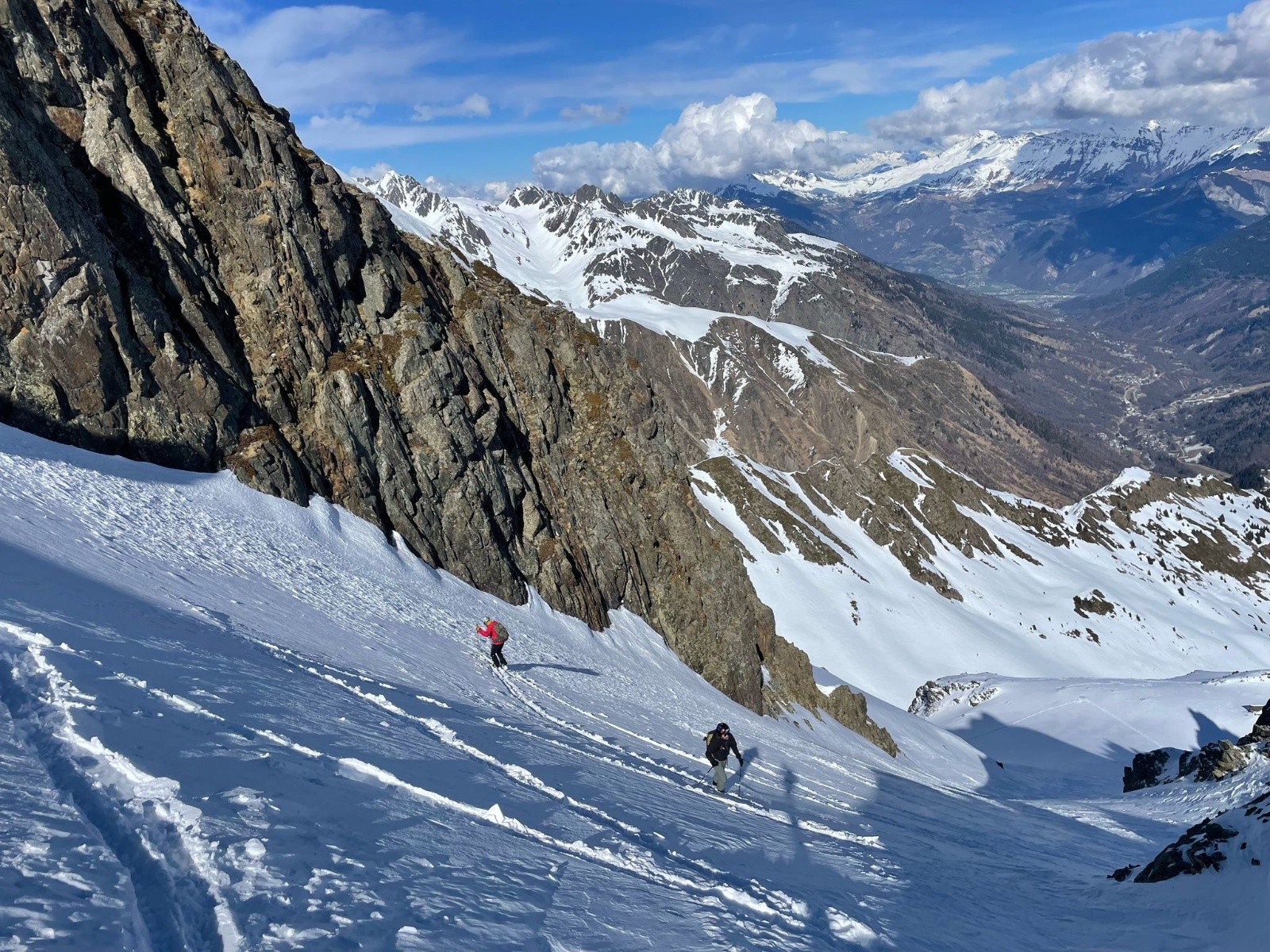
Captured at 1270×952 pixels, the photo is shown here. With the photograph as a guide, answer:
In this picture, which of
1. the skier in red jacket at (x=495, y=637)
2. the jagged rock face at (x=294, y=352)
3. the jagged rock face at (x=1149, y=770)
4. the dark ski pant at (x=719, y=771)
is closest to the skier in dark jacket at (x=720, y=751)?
the dark ski pant at (x=719, y=771)

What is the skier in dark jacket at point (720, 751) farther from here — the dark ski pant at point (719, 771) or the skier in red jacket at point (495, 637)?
the skier in red jacket at point (495, 637)

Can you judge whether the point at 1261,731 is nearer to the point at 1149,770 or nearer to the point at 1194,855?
the point at 1149,770

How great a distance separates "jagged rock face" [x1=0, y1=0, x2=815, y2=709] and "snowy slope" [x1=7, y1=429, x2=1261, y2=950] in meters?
4.69

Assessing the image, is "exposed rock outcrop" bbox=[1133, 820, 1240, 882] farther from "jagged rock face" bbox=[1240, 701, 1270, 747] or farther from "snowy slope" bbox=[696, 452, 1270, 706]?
"snowy slope" bbox=[696, 452, 1270, 706]

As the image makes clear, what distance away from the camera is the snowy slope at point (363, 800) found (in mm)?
8289

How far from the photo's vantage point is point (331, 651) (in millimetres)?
22016

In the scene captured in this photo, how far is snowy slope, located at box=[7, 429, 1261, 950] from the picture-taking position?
8289 mm

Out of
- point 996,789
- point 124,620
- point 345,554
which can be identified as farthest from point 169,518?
point 996,789

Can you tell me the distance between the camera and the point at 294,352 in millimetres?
38594

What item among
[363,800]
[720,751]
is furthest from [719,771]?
[363,800]

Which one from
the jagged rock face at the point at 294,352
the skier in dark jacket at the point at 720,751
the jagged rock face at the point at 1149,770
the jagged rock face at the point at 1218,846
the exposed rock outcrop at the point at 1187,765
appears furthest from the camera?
the jagged rock face at the point at 1149,770

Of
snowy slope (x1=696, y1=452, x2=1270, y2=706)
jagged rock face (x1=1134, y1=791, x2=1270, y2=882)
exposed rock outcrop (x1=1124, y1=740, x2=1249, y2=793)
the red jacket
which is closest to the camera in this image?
jagged rock face (x1=1134, y1=791, x2=1270, y2=882)

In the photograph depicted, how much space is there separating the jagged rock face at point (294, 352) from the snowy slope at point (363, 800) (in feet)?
15.4

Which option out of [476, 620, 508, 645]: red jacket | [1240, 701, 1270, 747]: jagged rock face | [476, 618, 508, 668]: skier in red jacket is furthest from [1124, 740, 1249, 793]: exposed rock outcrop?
[476, 620, 508, 645]: red jacket
